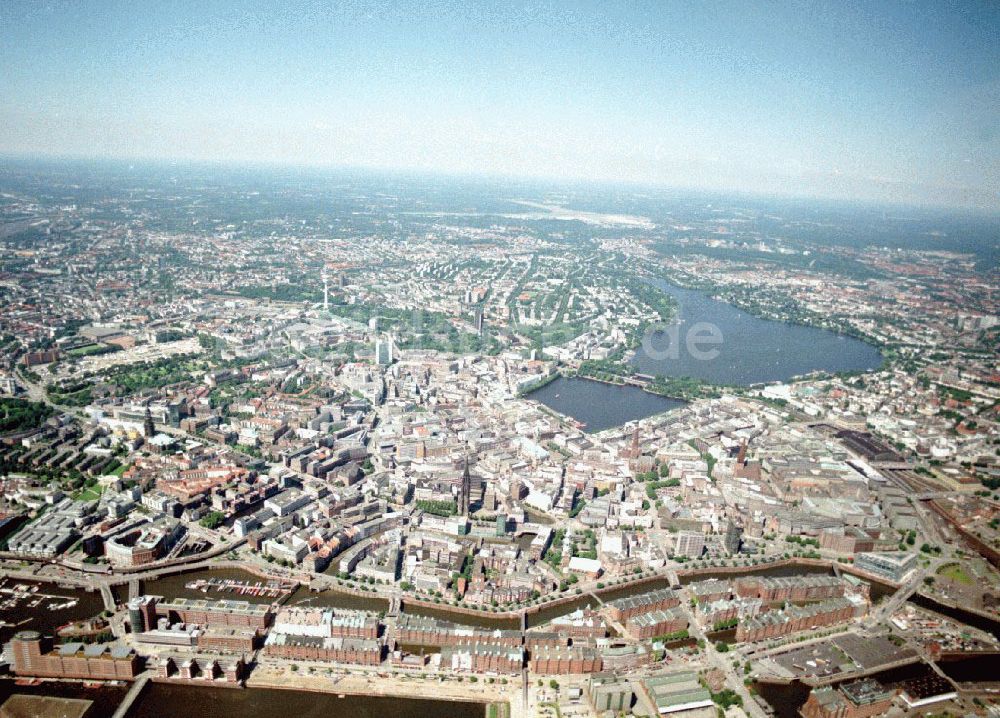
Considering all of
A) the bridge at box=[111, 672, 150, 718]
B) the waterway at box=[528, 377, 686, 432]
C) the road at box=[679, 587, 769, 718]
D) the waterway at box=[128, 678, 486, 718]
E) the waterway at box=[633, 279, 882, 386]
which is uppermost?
the waterway at box=[633, 279, 882, 386]

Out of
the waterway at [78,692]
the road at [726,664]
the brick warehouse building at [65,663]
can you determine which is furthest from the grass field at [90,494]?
the road at [726,664]

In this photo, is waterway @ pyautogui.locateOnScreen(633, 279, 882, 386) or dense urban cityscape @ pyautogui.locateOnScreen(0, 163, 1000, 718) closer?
dense urban cityscape @ pyautogui.locateOnScreen(0, 163, 1000, 718)

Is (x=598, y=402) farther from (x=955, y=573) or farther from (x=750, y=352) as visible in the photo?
(x=955, y=573)

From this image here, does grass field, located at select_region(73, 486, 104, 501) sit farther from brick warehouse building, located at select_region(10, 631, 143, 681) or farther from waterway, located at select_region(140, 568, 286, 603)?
brick warehouse building, located at select_region(10, 631, 143, 681)

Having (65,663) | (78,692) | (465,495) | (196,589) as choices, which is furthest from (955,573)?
(65,663)

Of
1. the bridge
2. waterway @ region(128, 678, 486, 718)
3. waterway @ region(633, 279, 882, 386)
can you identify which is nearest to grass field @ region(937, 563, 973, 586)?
waterway @ region(128, 678, 486, 718)
